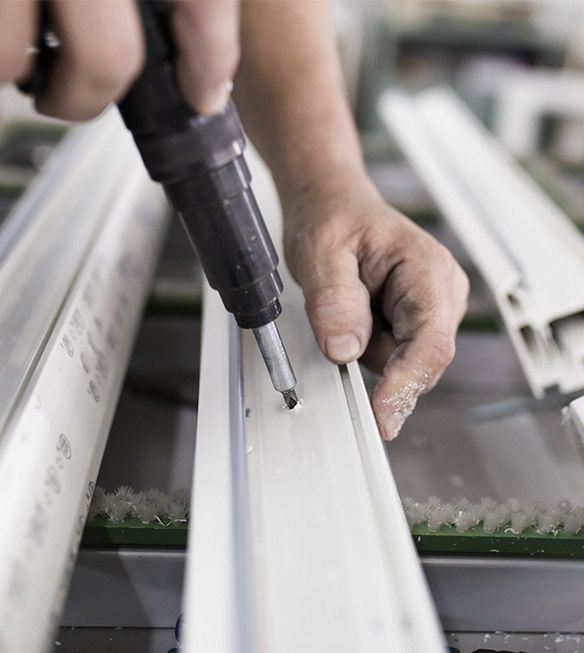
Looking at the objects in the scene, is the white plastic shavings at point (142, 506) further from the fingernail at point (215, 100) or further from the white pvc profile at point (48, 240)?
the fingernail at point (215, 100)

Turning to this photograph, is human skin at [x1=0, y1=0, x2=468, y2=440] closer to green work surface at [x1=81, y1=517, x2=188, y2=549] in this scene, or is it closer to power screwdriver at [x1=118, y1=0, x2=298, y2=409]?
power screwdriver at [x1=118, y1=0, x2=298, y2=409]

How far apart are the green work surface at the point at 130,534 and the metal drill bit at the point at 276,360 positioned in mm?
123

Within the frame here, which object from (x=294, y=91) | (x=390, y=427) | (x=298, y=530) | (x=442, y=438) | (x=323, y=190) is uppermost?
(x=294, y=91)

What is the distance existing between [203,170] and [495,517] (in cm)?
33

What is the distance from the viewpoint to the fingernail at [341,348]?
0.56 m

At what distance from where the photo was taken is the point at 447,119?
1.32 m

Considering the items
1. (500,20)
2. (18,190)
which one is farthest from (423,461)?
(500,20)

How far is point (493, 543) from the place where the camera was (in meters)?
0.52

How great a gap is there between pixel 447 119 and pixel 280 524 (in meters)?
1.07

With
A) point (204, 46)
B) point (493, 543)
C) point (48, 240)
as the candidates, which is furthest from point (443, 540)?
point (48, 240)

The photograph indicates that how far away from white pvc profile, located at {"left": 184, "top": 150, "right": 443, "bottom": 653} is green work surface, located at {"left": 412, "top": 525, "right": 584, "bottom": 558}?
0.31ft

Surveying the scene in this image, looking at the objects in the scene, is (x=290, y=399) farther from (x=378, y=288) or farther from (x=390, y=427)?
(x=378, y=288)

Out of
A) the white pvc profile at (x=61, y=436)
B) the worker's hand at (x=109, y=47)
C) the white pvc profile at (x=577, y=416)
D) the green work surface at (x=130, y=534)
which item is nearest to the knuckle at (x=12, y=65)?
the worker's hand at (x=109, y=47)

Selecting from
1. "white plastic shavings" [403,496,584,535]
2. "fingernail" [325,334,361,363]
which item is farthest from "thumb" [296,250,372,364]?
"white plastic shavings" [403,496,584,535]
